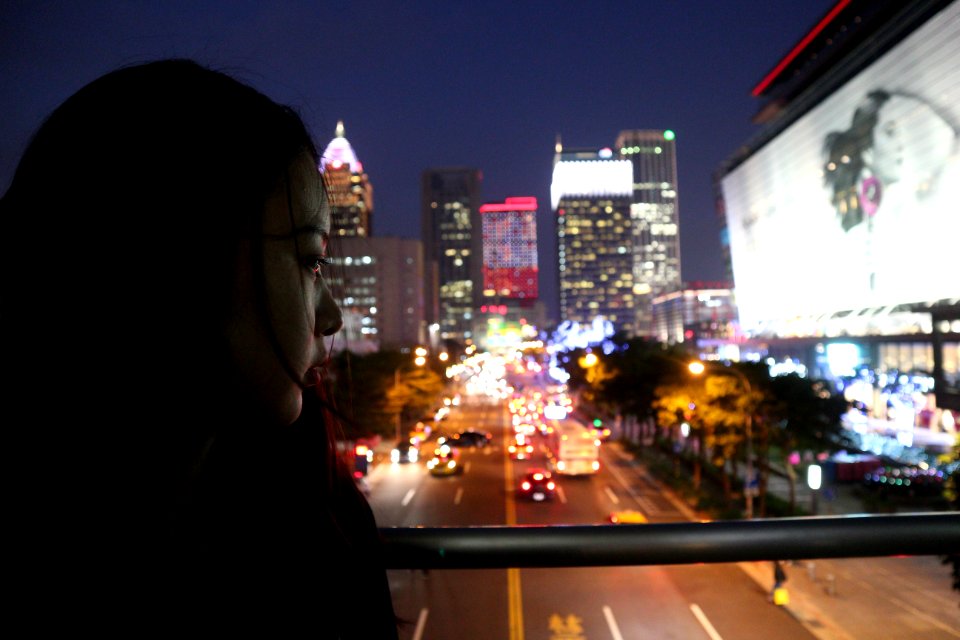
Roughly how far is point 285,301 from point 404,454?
81.3 ft

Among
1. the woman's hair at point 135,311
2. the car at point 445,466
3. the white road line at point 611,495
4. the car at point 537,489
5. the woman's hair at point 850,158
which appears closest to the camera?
the woman's hair at point 135,311

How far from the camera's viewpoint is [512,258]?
185750 millimetres

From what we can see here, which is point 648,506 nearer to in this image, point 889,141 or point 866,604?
point 866,604

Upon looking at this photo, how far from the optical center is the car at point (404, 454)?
81.1ft

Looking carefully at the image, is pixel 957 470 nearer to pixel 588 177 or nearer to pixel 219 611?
pixel 219 611

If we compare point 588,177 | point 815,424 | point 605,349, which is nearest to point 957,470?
point 815,424

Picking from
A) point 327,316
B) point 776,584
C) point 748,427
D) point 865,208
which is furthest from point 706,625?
point 865,208

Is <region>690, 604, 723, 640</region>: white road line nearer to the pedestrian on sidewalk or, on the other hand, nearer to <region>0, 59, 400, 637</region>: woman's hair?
the pedestrian on sidewalk

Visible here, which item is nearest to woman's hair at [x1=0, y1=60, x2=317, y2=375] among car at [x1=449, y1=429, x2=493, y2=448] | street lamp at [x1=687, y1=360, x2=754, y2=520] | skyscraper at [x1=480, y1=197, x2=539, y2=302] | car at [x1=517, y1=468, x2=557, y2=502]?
street lamp at [x1=687, y1=360, x2=754, y2=520]

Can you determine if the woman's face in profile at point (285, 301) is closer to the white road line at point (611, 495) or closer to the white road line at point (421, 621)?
the white road line at point (421, 621)

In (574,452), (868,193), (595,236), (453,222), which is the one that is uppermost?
(453,222)

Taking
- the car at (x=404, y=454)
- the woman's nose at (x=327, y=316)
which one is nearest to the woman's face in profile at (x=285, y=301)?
the woman's nose at (x=327, y=316)

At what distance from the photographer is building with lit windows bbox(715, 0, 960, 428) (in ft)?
109

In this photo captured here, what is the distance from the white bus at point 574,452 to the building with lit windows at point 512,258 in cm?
13740
